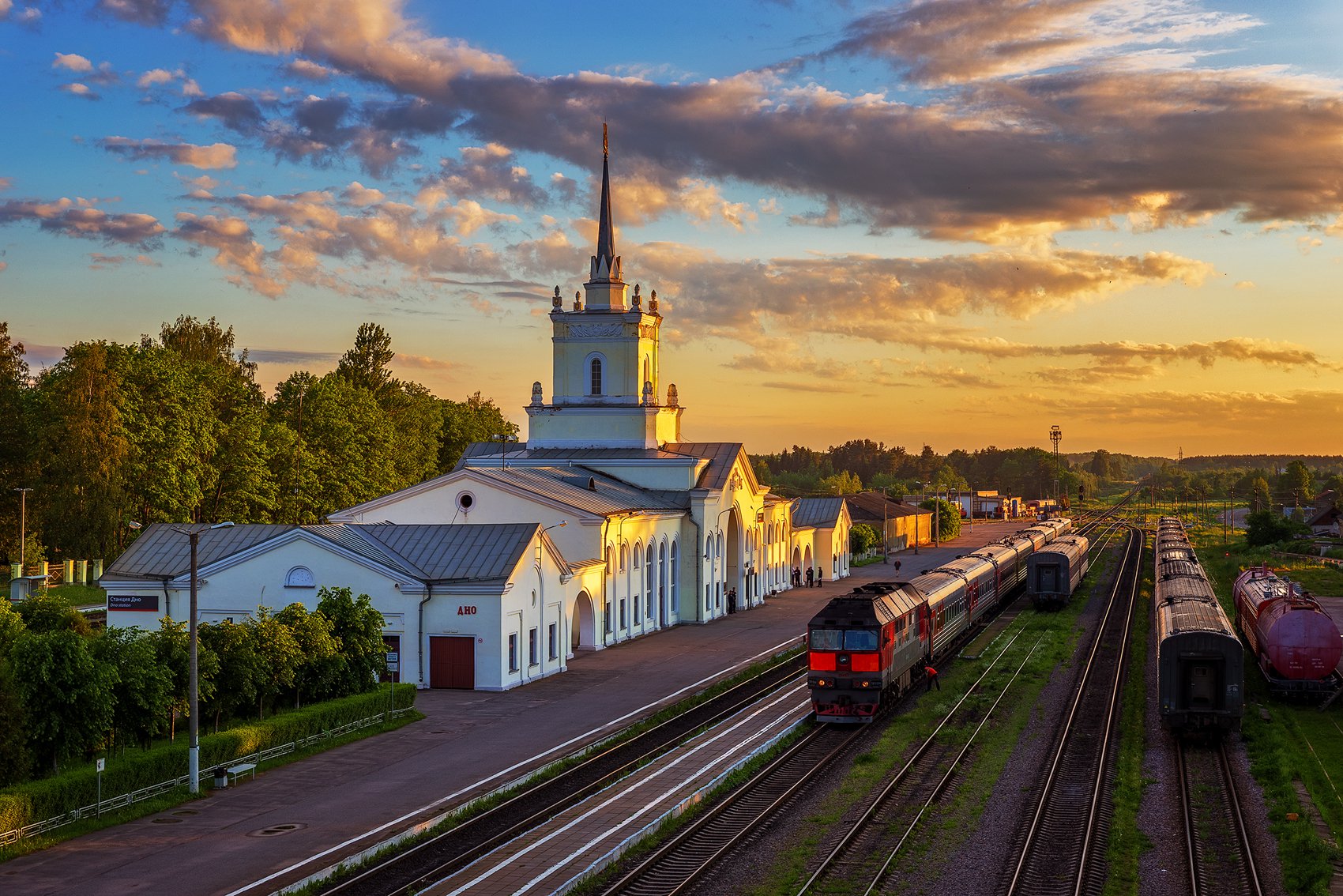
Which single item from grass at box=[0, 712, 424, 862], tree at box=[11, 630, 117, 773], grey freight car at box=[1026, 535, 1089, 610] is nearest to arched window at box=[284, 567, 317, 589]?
grass at box=[0, 712, 424, 862]

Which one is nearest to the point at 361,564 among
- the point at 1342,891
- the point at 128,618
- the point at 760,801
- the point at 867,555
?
the point at 128,618

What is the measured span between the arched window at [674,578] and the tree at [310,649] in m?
33.1

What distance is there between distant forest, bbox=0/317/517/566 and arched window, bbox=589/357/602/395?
20.6m

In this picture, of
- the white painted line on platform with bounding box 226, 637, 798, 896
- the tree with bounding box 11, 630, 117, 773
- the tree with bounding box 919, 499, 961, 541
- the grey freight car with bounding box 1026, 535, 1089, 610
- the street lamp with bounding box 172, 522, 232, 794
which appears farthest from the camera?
the tree with bounding box 919, 499, 961, 541

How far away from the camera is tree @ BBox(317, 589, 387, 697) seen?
40.8 m

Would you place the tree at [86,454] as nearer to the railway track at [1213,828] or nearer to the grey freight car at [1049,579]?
the grey freight car at [1049,579]

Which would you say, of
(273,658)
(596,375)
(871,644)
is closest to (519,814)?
(273,658)

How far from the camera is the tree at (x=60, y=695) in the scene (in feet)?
96.6

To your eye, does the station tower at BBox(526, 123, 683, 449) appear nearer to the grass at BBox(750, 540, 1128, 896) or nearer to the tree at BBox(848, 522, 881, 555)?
the grass at BBox(750, 540, 1128, 896)

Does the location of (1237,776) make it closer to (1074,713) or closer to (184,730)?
(1074,713)

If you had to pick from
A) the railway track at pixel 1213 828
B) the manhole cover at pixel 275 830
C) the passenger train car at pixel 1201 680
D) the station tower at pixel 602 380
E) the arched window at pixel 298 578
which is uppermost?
the station tower at pixel 602 380

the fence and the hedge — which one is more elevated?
the hedge

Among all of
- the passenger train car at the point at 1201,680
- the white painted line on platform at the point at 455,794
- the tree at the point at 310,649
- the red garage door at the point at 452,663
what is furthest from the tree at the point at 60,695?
the passenger train car at the point at 1201,680

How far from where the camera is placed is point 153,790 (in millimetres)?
30781
